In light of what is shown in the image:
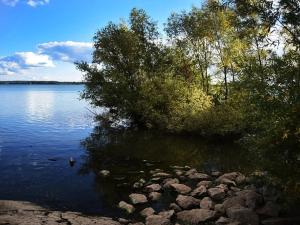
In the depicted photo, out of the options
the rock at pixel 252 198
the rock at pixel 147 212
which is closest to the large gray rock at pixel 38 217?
the rock at pixel 147 212

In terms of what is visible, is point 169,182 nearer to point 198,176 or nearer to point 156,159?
point 198,176

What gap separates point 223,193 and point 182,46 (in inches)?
1449

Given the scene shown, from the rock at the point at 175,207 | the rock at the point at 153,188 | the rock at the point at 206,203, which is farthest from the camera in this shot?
the rock at the point at 153,188

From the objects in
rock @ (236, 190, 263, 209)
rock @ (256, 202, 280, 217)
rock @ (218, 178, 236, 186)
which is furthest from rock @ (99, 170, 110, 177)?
rock @ (256, 202, 280, 217)

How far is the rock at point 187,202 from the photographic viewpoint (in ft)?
66.4

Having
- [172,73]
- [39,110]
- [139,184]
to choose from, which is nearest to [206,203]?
[139,184]

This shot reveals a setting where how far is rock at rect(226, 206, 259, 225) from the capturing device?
56.8ft

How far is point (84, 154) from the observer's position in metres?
34.9

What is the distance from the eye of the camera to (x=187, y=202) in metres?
20.4

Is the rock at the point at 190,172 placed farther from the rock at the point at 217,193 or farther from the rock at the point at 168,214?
the rock at the point at 168,214

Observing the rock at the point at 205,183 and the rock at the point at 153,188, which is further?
the rock at the point at 205,183

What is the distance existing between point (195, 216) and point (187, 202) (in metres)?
1.96

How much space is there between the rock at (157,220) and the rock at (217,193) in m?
4.16

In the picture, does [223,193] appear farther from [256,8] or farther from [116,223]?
[256,8]
